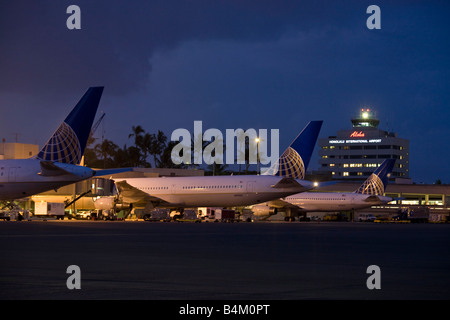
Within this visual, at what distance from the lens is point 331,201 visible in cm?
9550

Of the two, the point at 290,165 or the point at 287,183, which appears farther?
the point at 290,165

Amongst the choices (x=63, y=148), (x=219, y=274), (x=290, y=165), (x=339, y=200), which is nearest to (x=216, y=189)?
(x=290, y=165)

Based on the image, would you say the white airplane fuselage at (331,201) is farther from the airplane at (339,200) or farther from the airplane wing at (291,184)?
the airplane wing at (291,184)

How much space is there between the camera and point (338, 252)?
2261cm

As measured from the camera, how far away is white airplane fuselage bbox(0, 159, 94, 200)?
48062mm

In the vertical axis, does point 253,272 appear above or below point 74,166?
below

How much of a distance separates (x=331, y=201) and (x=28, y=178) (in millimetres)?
55127

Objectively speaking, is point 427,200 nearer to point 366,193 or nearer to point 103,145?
point 366,193

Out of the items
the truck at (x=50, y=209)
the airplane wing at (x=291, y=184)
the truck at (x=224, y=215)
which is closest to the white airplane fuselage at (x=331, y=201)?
the truck at (x=224, y=215)

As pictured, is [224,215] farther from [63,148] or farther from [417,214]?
[63,148]

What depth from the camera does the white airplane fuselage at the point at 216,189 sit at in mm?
72500
